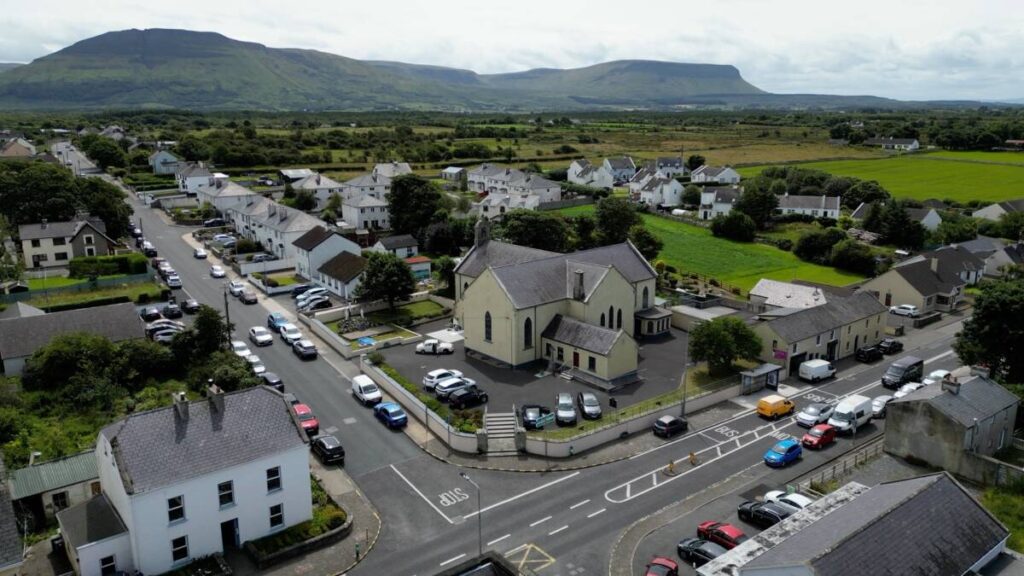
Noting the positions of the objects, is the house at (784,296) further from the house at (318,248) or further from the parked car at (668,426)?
the house at (318,248)

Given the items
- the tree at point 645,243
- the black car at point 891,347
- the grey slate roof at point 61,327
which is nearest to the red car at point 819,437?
the black car at point 891,347

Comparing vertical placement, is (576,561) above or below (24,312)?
below

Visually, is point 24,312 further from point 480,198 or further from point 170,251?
point 480,198

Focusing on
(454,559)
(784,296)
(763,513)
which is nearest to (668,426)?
(763,513)

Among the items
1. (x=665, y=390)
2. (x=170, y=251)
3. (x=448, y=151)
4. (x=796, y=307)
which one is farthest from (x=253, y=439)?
(x=448, y=151)

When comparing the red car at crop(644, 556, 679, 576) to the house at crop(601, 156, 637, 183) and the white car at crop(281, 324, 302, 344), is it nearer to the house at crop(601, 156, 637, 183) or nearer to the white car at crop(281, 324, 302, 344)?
the white car at crop(281, 324, 302, 344)
